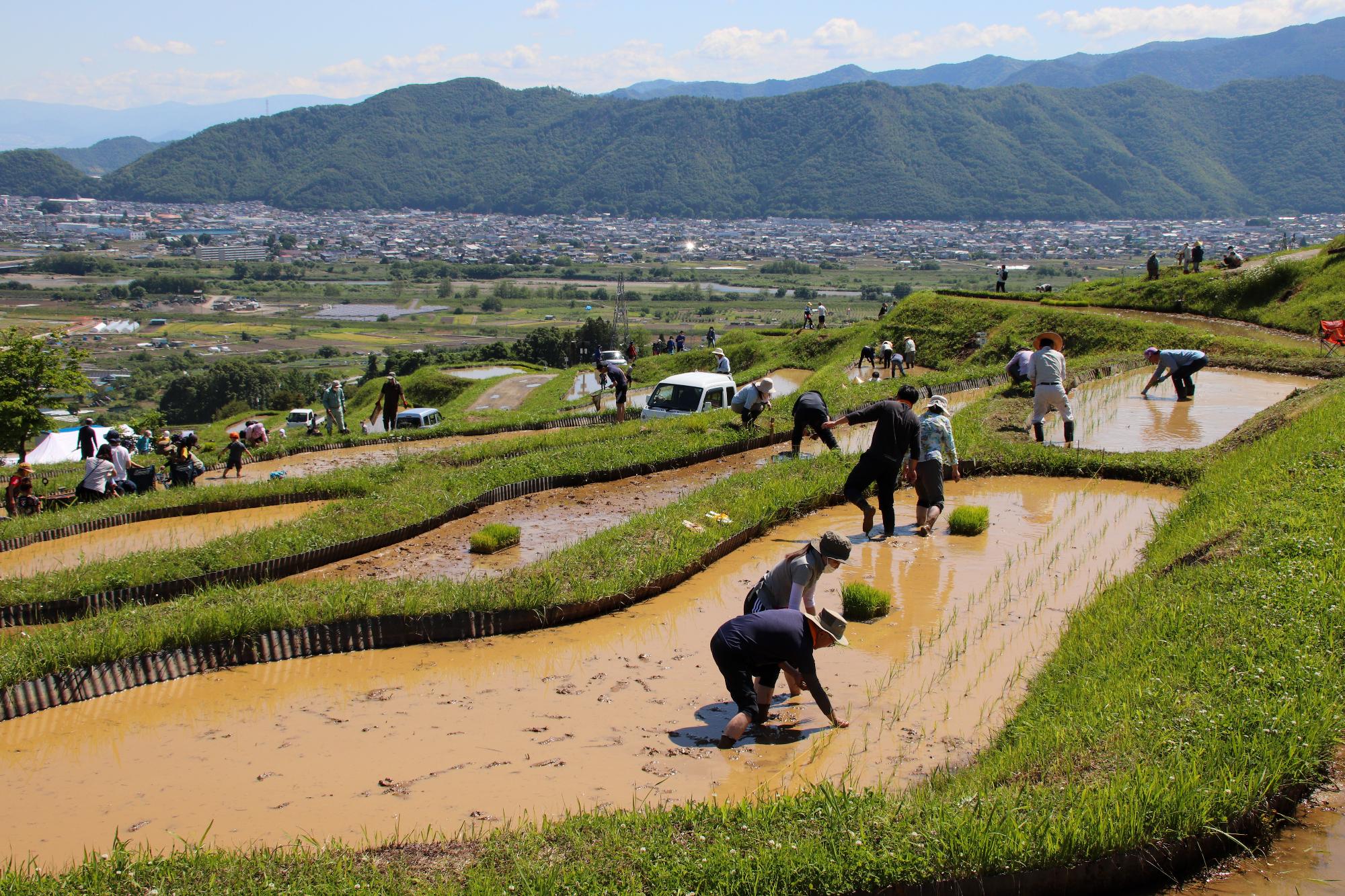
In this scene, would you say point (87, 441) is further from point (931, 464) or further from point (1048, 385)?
point (1048, 385)

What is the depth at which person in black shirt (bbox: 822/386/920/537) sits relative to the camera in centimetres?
1231

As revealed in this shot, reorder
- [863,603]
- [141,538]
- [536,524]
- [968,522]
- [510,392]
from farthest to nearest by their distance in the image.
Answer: [510,392]
[141,538]
[536,524]
[968,522]
[863,603]

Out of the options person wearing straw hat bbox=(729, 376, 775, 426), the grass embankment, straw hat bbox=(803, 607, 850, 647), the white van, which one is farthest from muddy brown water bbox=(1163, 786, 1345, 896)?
the white van

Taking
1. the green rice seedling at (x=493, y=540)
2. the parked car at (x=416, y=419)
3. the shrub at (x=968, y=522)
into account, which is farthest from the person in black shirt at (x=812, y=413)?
the parked car at (x=416, y=419)

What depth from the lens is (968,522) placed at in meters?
13.2

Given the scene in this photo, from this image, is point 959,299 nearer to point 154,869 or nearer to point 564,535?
point 564,535

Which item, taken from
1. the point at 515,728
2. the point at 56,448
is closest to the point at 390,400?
the point at 56,448

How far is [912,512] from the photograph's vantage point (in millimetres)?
14500

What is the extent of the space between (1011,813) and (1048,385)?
12.6m

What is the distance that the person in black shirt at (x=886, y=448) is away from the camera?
12.3 meters

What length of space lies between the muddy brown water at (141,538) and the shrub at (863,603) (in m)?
8.28

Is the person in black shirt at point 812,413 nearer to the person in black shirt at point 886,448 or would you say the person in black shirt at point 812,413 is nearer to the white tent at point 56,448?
the person in black shirt at point 886,448

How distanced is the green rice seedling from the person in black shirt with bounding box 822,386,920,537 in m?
4.40

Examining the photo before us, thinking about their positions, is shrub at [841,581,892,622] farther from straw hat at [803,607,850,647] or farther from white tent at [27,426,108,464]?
white tent at [27,426,108,464]
